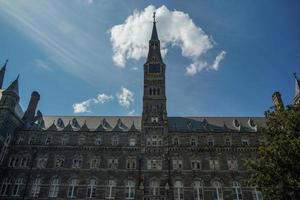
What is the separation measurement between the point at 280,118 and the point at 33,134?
1544 inches

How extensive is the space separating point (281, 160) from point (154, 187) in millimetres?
20724

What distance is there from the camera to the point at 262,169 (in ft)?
93.6

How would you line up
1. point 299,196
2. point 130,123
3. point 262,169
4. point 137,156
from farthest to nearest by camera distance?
point 130,123 < point 137,156 < point 262,169 < point 299,196

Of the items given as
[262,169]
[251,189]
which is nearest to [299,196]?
[262,169]

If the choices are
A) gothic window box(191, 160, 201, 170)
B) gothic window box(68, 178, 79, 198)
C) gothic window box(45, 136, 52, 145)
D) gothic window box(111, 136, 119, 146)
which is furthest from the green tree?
gothic window box(45, 136, 52, 145)

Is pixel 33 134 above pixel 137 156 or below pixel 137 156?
above

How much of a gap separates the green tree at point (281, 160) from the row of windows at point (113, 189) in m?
14.0

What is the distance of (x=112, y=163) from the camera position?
44781 millimetres

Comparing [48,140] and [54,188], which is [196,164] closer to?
[54,188]

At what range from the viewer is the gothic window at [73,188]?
139 feet

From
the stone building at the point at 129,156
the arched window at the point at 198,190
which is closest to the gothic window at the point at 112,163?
the stone building at the point at 129,156

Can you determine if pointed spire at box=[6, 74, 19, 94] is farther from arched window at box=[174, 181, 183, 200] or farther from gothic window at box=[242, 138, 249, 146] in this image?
gothic window at box=[242, 138, 249, 146]

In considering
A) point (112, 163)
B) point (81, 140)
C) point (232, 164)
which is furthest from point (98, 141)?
point (232, 164)

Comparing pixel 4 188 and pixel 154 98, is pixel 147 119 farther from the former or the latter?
pixel 4 188
